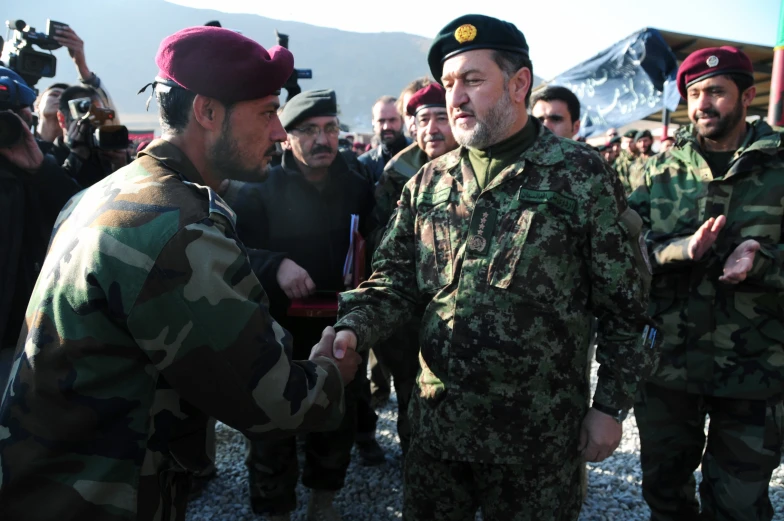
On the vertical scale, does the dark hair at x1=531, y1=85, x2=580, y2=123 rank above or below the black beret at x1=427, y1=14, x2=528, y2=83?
below

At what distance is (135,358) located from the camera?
1485mm

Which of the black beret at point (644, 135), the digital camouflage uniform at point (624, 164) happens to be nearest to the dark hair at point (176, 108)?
the digital camouflage uniform at point (624, 164)

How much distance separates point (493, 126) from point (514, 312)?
28.4 inches

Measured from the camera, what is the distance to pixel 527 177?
2137mm

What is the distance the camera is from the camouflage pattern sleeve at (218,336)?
55.9 inches

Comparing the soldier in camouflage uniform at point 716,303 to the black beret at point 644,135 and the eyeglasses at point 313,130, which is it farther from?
the black beret at point 644,135

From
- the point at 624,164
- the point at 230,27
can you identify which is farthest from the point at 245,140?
the point at 230,27

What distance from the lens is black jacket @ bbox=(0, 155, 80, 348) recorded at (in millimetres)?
2855

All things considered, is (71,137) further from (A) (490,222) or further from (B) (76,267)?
(A) (490,222)

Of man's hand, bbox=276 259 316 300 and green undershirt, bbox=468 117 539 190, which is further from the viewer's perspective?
man's hand, bbox=276 259 316 300

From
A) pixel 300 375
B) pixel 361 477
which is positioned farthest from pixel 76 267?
pixel 361 477

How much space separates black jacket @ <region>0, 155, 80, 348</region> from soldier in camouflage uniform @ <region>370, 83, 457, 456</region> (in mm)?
1819

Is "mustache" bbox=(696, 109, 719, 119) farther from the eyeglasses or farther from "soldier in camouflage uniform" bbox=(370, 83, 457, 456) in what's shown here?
the eyeglasses

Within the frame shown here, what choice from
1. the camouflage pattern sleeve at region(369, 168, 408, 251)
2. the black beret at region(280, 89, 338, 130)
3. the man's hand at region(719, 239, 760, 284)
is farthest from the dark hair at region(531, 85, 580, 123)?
the man's hand at region(719, 239, 760, 284)
